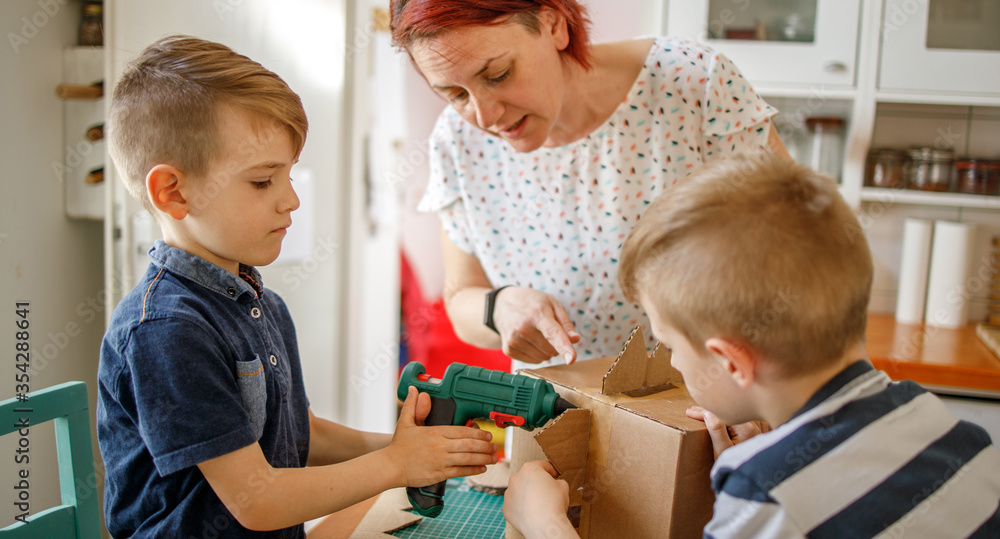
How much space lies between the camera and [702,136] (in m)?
1.26

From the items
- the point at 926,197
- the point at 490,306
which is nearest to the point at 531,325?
the point at 490,306

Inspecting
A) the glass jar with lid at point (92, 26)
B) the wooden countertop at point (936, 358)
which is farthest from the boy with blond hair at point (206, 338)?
the wooden countertop at point (936, 358)

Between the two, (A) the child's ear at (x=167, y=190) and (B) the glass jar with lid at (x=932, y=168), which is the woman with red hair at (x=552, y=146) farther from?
(B) the glass jar with lid at (x=932, y=168)

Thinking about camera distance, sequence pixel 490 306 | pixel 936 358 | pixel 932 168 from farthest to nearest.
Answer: pixel 932 168 → pixel 936 358 → pixel 490 306

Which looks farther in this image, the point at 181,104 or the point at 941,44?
the point at 941,44

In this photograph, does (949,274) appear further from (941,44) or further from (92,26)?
(92,26)

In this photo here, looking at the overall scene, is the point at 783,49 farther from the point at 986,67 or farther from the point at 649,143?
the point at 649,143

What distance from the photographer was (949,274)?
2.20 meters

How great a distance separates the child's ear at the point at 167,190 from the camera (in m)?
0.80

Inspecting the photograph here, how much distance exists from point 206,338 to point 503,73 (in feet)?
1.88

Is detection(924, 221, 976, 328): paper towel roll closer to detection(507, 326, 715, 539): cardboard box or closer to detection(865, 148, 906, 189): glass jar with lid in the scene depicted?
detection(865, 148, 906, 189): glass jar with lid

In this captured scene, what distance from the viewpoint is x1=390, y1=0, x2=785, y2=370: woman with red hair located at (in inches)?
41.6

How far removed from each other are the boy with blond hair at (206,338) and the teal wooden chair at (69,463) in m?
0.14

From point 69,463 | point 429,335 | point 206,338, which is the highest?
point 206,338
